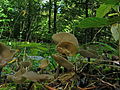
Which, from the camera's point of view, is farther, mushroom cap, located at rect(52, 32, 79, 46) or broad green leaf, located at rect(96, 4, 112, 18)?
broad green leaf, located at rect(96, 4, 112, 18)

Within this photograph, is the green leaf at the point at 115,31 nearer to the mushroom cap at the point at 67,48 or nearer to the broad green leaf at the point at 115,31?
the broad green leaf at the point at 115,31

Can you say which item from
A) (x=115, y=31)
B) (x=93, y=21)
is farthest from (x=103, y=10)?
(x=93, y=21)

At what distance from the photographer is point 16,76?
0.41 metres

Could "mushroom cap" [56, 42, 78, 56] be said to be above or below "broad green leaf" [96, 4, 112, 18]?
below

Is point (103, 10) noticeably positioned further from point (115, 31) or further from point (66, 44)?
point (66, 44)

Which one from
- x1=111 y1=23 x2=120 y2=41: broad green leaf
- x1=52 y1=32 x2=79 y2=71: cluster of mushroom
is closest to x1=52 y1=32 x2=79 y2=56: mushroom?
x1=52 y1=32 x2=79 y2=71: cluster of mushroom

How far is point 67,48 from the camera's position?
1.52ft

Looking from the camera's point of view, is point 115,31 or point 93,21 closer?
point 93,21

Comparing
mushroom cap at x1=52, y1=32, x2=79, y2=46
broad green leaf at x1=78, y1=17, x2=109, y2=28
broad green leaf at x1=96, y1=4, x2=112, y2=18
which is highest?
broad green leaf at x1=96, y1=4, x2=112, y2=18

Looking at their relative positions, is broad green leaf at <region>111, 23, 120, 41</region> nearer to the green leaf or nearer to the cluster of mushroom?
the green leaf

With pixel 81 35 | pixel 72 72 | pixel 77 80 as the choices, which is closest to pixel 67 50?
pixel 72 72

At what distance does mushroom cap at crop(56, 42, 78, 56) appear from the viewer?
46 centimetres

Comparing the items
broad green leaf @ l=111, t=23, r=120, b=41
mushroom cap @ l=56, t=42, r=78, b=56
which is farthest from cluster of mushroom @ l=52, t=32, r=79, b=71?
broad green leaf @ l=111, t=23, r=120, b=41

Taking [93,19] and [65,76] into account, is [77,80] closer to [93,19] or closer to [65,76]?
[65,76]
